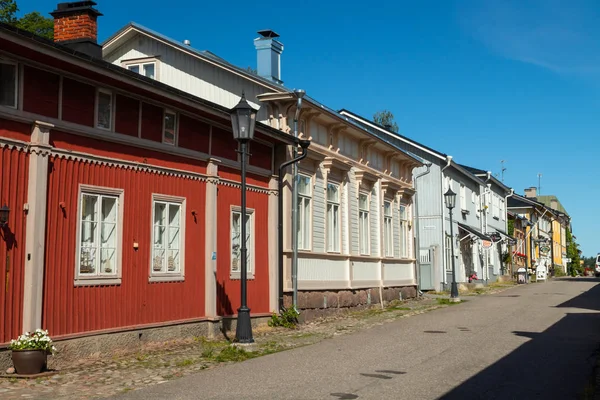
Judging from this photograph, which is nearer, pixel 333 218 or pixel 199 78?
pixel 199 78

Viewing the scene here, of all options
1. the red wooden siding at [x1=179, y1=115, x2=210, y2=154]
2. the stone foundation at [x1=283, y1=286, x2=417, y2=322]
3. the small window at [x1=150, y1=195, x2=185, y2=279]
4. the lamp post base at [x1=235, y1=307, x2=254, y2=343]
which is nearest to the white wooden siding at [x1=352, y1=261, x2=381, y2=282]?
the stone foundation at [x1=283, y1=286, x2=417, y2=322]

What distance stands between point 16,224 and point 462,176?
3157 cm

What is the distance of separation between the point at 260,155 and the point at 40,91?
276 inches

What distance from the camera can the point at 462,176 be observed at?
3906 cm

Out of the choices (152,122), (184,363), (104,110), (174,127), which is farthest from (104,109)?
(184,363)

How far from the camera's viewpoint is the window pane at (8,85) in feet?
33.6

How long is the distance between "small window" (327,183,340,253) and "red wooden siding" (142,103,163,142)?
802 cm

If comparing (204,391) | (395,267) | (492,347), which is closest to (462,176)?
(395,267)

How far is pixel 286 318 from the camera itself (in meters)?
17.2

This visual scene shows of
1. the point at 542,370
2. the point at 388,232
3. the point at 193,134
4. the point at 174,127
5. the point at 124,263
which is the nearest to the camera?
the point at 542,370

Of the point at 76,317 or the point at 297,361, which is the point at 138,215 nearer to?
the point at 76,317

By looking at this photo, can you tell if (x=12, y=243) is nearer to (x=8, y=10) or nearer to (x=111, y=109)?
(x=111, y=109)

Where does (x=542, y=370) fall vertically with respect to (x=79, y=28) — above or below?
below

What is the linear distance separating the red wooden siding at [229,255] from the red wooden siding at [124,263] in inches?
27.1
